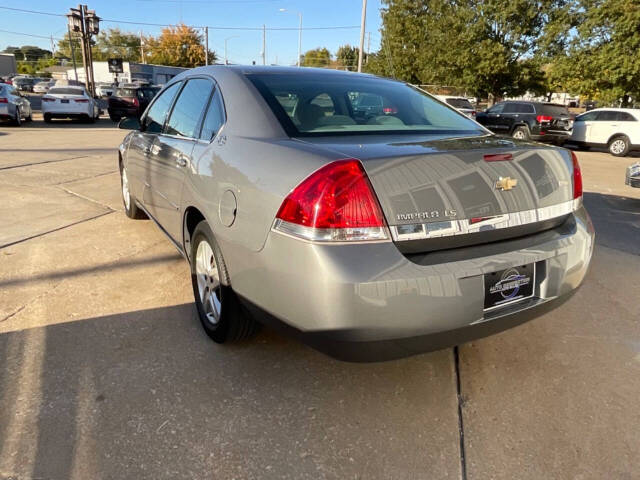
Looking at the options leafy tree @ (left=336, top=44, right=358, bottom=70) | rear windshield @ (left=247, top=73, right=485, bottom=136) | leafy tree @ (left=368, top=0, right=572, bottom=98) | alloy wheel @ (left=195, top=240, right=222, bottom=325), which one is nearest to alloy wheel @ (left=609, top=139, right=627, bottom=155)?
leafy tree @ (left=368, top=0, right=572, bottom=98)

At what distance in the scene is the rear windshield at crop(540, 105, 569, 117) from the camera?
15.8 m

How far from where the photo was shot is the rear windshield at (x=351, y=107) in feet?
8.12

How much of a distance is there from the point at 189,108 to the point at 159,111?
31.0 inches

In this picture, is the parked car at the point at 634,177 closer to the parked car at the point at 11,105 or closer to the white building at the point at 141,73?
the parked car at the point at 11,105

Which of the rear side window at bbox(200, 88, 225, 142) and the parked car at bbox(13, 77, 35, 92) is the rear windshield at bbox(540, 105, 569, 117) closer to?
the rear side window at bbox(200, 88, 225, 142)

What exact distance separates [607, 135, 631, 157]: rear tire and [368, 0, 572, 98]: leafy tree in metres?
10.2

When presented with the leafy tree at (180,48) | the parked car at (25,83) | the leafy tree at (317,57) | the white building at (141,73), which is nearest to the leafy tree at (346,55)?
the leafy tree at (317,57)

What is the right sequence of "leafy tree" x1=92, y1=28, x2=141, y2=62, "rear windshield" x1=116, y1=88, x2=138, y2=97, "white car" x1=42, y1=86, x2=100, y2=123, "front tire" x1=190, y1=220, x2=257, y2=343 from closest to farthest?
"front tire" x1=190, y1=220, x2=257, y2=343
"white car" x1=42, y1=86, x2=100, y2=123
"rear windshield" x1=116, y1=88, x2=138, y2=97
"leafy tree" x1=92, y1=28, x2=141, y2=62

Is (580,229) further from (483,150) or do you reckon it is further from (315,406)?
(315,406)

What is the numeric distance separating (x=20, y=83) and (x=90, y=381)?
6148cm

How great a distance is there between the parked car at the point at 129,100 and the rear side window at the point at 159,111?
16344mm

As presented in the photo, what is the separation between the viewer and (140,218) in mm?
5137

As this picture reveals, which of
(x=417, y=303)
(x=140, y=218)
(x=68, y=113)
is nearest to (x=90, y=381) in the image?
(x=417, y=303)

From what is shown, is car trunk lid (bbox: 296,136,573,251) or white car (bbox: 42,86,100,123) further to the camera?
white car (bbox: 42,86,100,123)
